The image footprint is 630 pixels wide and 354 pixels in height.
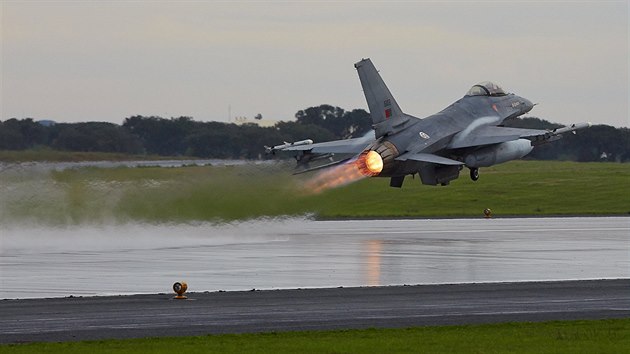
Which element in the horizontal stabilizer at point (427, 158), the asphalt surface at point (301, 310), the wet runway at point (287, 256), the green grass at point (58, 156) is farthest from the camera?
the horizontal stabilizer at point (427, 158)

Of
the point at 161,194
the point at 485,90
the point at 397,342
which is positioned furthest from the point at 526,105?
the point at 397,342

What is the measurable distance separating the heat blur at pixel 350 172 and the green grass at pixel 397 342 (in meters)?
29.3

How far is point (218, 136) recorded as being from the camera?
240ft

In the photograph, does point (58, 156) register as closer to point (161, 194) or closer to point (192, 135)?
point (161, 194)

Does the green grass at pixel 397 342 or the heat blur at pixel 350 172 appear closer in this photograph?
the green grass at pixel 397 342

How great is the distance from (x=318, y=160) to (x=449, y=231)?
265 inches

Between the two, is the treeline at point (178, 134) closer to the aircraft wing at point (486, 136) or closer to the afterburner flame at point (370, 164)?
the afterburner flame at point (370, 164)

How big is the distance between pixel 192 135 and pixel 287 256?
32.6 metres

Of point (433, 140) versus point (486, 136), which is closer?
point (433, 140)

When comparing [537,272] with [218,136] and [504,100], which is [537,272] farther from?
[218,136]

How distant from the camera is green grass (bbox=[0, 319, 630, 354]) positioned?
2167cm

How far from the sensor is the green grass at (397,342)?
71.1 feet

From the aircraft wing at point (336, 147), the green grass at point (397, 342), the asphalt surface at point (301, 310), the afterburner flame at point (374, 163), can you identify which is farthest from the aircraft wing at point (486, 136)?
the green grass at point (397, 342)

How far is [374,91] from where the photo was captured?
192ft
